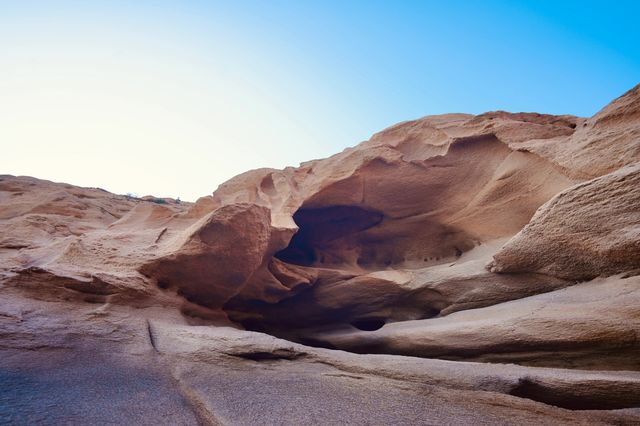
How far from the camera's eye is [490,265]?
6590mm

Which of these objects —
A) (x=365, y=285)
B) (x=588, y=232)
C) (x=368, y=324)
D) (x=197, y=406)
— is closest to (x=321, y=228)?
(x=365, y=285)

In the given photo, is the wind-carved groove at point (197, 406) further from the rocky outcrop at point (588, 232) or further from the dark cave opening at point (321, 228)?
the dark cave opening at point (321, 228)

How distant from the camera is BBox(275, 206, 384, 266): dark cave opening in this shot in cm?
1003

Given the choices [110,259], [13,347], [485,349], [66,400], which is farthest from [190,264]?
[485,349]

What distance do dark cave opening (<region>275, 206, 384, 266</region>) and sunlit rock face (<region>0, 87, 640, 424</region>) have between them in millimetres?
60

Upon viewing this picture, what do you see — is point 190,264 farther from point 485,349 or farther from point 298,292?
point 485,349

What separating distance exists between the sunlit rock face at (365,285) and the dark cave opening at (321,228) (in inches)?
2.4

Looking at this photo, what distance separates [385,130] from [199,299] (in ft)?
21.0

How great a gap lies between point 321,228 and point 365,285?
8.46 feet

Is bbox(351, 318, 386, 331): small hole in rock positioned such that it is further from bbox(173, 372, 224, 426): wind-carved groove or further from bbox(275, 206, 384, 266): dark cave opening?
bbox(173, 372, 224, 426): wind-carved groove

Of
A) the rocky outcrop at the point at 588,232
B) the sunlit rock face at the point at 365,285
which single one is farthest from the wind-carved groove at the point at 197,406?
the rocky outcrop at the point at 588,232

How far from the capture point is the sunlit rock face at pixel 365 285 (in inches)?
145

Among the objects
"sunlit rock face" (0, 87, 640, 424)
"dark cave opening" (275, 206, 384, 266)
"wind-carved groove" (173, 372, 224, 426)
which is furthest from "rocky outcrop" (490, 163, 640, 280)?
"wind-carved groove" (173, 372, 224, 426)

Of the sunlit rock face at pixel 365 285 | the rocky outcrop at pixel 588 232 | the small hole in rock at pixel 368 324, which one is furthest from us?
the small hole in rock at pixel 368 324
